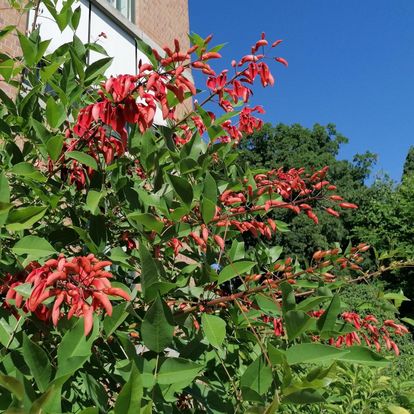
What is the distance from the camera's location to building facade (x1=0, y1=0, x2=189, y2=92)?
5973mm

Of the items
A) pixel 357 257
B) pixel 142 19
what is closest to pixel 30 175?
pixel 357 257

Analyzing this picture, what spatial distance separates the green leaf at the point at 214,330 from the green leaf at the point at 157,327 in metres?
0.19

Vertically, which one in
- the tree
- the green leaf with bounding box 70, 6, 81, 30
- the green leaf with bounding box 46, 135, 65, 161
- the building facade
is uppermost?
the tree

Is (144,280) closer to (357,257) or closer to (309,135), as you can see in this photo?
(357,257)

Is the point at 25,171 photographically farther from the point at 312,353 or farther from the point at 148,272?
the point at 312,353

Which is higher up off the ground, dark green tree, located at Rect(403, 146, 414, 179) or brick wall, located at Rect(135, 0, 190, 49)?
dark green tree, located at Rect(403, 146, 414, 179)

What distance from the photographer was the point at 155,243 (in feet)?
5.22

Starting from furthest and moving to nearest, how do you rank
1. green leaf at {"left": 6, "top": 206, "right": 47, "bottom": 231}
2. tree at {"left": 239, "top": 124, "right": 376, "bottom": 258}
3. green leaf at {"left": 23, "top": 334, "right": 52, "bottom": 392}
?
1. tree at {"left": 239, "top": 124, "right": 376, "bottom": 258}
2. green leaf at {"left": 6, "top": 206, "right": 47, "bottom": 231}
3. green leaf at {"left": 23, "top": 334, "right": 52, "bottom": 392}

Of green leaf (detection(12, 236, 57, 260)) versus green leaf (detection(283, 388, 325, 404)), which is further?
green leaf (detection(12, 236, 57, 260))

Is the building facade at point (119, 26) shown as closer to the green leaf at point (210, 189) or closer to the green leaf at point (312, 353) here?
the green leaf at point (210, 189)

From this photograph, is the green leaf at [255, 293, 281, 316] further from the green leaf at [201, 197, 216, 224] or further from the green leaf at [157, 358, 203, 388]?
the green leaf at [157, 358, 203, 388]

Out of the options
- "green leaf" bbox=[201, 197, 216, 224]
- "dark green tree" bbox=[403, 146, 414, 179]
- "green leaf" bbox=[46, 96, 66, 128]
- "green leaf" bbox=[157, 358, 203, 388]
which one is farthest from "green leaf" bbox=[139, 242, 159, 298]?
"dark green tree" bbox=[403, 146, 414, 179]

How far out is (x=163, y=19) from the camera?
969 cm

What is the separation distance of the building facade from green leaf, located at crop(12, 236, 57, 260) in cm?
411
